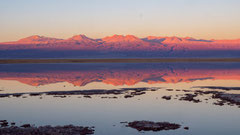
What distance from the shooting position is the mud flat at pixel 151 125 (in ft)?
64.3

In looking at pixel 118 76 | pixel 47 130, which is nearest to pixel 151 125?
pixel 47 130

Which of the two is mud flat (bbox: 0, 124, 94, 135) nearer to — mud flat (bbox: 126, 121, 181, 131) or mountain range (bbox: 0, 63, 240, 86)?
mud flat (bbox: 126, 121, 181, 131)

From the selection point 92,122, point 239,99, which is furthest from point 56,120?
point 239,99

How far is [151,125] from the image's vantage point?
2017 centimetres

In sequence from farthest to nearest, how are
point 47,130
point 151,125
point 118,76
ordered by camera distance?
point 118,76 → point 151,125 → point 47,130

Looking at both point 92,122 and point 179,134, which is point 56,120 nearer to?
point 92,122

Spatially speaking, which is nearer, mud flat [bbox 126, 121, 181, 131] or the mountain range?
mud flat [bbox 126, 121, 181, 131]

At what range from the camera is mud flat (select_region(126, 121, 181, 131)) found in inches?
771

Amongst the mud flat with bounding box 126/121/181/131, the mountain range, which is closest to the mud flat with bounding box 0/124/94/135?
the mud flat with bounding box 126/121/181/131

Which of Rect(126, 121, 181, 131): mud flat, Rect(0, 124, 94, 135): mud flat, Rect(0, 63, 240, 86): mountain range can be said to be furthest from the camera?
Rect(0, 63, 240, 86): mountain range

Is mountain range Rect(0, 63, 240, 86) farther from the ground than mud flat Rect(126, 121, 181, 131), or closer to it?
farther from the ground

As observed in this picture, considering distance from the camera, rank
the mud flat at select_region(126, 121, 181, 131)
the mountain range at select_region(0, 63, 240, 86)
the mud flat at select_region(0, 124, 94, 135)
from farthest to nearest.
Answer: the mountain range at select_region(0, 63, 240, 86) → the mud flat at select_region(126, 121, 181, 131) → the mud flat at select_region(0, 124, 94, 135)

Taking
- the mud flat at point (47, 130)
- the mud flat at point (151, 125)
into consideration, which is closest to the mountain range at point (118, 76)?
the mud flat at point (151, 125)

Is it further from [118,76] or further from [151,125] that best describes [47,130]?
[118,76]
